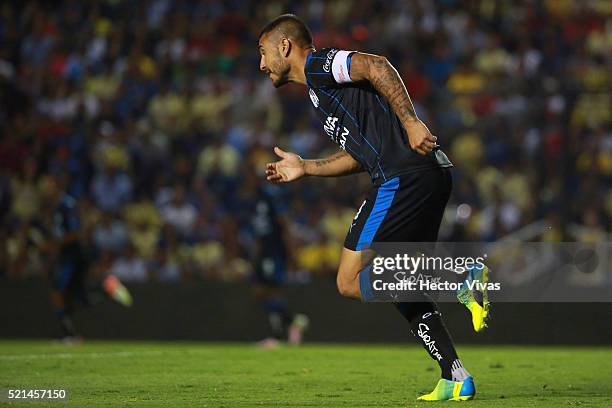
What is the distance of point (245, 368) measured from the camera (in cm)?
1072

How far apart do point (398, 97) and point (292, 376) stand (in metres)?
3.69

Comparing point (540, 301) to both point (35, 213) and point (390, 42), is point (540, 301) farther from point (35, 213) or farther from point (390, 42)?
point (35, 213)

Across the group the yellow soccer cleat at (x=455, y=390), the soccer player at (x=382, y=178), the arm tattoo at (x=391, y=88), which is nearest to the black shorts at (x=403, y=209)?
the soccer player at (x=382, y=178)

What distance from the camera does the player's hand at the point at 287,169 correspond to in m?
7.68

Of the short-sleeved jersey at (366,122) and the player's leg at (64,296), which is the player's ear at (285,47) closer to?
the short-sleeved jersey at (366,122)

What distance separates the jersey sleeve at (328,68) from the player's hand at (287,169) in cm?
58

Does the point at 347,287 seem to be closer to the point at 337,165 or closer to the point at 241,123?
the point at 337,165

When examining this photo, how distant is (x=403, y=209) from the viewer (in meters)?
7.18

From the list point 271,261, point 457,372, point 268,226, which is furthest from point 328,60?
point 271,261

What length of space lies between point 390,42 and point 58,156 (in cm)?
554

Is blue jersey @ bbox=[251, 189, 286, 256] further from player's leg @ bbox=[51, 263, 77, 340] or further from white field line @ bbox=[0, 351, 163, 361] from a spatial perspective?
player's leg @ bbox=[51, 263, 77, 340]

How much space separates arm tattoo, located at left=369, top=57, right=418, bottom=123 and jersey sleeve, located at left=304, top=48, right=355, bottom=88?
0.67 feet

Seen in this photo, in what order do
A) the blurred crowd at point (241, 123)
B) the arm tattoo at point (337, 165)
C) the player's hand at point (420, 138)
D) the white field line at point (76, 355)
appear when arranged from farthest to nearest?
1. the blurred crowd at point (241, 123)
2. the white field line at point (76, 355)
3. the arm tattoo at point (337, 165)
4. the player's hand at point (420, 138)

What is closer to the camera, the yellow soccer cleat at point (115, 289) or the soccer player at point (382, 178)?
the soccer player at point (382, 178)
